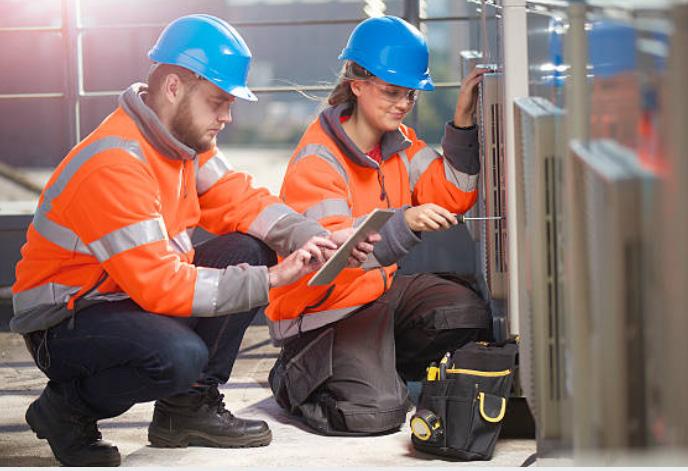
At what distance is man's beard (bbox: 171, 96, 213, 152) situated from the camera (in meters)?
2.98

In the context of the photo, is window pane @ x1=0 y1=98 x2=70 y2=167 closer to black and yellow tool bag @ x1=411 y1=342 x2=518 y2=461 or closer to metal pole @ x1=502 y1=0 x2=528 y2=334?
black and yellow tool bag @ x1=411 y1=342 x2=518 y2=461

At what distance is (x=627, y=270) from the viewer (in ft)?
4.54

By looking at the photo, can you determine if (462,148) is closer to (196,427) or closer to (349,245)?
(349,245)

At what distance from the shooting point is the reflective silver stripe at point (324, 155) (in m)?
3.46

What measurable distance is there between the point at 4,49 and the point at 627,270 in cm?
2143

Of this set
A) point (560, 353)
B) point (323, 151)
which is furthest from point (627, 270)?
point (323, 151)

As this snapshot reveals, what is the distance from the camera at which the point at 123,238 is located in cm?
282

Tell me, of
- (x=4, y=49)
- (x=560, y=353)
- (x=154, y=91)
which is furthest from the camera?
(x=4, y=49)

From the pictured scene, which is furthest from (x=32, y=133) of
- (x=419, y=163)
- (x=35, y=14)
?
(x=419, y=163)

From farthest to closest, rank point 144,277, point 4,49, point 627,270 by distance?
point 4,49
point 144,277
point 627,270

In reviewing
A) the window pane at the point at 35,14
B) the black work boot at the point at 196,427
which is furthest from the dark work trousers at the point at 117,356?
the window pane at the point at 35,14

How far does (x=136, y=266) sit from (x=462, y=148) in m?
1.13

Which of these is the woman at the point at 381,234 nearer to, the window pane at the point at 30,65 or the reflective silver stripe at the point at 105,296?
the reflective silver stripe at the point at 105,296

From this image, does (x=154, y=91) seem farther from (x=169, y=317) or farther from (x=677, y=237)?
(x=677, y=237)
